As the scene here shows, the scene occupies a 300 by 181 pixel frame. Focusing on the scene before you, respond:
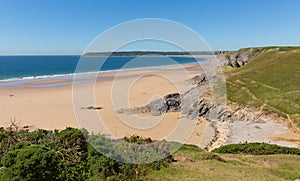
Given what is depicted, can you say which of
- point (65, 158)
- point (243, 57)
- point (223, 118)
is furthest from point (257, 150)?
point (243, 57)

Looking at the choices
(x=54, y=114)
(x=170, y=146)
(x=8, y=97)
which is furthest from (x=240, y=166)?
(x=8, y=97)

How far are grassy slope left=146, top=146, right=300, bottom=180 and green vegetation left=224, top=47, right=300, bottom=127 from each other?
41.5 feet

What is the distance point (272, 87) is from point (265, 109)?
7527 millimetres

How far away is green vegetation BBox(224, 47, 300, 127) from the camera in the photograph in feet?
87.9

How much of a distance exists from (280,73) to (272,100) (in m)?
Result: 11.1

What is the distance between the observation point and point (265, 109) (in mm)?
26578

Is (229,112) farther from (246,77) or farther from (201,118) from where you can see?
(246,77)

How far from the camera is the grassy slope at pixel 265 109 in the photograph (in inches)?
387

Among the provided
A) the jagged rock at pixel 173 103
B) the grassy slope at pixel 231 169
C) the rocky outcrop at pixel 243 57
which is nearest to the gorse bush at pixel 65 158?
the grassy slope at pixel 231 169

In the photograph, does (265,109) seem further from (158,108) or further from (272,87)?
(158,108)

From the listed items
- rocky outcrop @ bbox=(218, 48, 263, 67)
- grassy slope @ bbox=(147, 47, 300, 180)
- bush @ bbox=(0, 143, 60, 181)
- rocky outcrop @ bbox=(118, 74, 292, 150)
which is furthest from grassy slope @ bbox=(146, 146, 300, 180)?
rocky outcrop @ bbox=(218, 48, 263, 67)

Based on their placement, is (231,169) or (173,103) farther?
(173,103)

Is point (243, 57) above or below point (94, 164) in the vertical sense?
above

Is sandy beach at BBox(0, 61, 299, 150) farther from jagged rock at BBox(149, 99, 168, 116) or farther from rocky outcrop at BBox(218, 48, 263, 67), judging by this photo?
rocky outcrop at BBox(218, 48, 263, 67)
